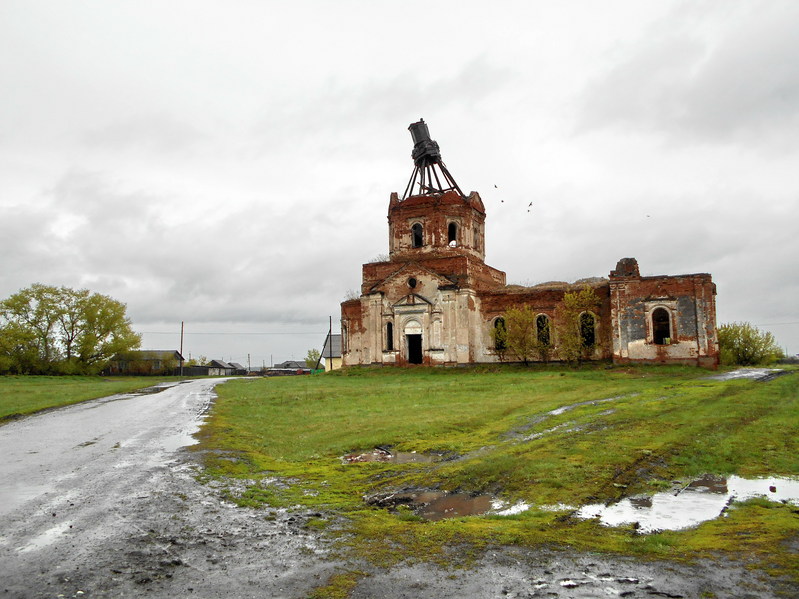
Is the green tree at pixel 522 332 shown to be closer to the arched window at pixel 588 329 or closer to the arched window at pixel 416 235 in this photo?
the arched window at pixel 588 329

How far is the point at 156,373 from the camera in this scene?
76000 millimetres

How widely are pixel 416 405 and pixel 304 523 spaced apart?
544 inches

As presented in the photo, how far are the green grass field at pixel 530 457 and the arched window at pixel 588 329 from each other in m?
14.7

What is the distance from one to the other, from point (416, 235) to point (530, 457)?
35210 millimetres

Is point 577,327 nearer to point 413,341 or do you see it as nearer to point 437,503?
point 413,341

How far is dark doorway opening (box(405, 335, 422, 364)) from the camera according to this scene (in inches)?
1668

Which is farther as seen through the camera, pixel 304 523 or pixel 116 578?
pixel 304 523

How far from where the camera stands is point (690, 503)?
812cm

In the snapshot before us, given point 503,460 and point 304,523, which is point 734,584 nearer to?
point 304,523

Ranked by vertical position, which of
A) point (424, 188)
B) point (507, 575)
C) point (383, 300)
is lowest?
point (507, 575)

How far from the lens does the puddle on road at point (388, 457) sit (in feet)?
38.6

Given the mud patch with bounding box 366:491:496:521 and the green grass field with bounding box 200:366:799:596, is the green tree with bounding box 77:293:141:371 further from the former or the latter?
the mud patch with bounding box 366:491:496:521

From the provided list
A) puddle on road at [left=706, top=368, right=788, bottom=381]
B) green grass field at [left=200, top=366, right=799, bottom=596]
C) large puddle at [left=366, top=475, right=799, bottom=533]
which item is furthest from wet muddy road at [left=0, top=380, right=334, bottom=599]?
puddle on road at [left=706, top=368, right=788, bottom=381]

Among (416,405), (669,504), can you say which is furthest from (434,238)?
(669,504)
